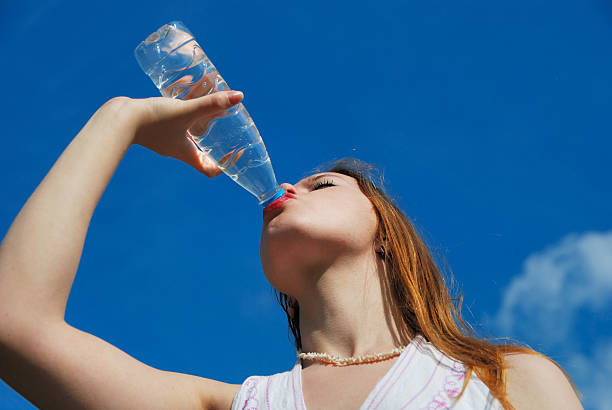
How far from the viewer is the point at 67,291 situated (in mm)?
1821

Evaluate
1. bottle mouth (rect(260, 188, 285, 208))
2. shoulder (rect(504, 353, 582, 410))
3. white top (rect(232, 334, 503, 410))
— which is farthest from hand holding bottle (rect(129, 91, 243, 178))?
shoulder (rect(504, 353, 582, 410))

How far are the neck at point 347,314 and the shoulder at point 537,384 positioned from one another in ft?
1.89

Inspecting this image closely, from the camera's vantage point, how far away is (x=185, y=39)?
3.14 m

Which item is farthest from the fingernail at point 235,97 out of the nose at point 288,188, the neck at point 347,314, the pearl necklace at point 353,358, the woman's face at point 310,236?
the pearl necklace at point 353,358

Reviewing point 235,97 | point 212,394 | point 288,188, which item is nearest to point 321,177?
point 288,188

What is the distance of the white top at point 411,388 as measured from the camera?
194 cm

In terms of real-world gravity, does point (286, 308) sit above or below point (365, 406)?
above

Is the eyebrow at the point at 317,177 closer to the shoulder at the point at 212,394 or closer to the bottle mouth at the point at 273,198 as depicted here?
the bottle mouth at the point at 273,198

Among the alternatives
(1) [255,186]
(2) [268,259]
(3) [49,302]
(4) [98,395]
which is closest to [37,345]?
(3) [49,302]

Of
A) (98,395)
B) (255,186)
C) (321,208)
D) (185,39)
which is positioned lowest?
(98,395)

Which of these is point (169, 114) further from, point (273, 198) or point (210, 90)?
point (210, 90)

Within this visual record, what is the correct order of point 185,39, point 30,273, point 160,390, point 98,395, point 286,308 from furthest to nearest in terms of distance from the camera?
point 286,308
point 185,39
point 160,390
point 98,395
point 30,273

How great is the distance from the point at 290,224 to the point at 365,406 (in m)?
0.96

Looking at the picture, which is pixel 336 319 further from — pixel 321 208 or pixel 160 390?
pixel 160 390
